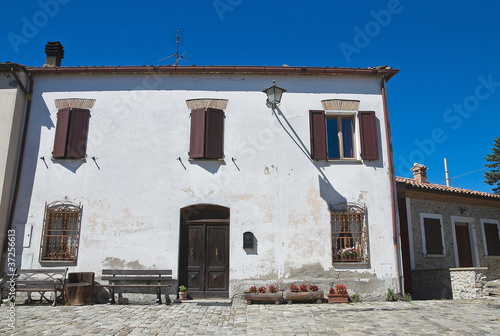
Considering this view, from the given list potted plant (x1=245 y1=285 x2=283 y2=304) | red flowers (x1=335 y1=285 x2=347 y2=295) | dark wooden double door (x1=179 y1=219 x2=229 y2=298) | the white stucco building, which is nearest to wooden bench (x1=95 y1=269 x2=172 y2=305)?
the white stucco building

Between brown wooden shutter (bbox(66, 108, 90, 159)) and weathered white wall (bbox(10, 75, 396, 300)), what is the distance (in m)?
0.19

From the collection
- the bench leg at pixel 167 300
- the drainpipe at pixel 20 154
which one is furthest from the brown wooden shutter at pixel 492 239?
the drainpipe at pixel 20 154

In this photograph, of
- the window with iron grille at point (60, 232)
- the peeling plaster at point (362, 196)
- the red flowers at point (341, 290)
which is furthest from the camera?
the peeling plaster at point (362, 196)

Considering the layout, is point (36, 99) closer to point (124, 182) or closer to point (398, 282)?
point (124, 182)

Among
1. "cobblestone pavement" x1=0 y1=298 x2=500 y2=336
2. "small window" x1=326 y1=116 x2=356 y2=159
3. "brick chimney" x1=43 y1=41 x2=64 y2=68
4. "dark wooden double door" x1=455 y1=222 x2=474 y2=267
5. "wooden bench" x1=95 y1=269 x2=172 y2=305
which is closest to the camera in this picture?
"cobblestone pavement" x1=0 y1=298 x2=500 y2=336

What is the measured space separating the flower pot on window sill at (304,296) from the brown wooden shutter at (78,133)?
6423 millimetres

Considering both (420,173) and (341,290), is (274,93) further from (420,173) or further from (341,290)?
(420,173)

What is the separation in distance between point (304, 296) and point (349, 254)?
163 cm

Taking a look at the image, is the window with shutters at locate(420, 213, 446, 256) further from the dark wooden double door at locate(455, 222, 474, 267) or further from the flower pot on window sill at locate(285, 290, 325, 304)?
the flower pot on window sill at locate(285, 290, 325, 304)

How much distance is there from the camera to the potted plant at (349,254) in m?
9.78

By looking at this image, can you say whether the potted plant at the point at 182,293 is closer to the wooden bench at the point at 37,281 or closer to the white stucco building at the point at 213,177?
the white stucco building at the point at 213,177

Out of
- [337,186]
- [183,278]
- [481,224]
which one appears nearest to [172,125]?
[183,278]

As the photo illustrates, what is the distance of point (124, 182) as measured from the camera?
10117 mm

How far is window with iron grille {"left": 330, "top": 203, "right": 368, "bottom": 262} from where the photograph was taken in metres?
9.85
